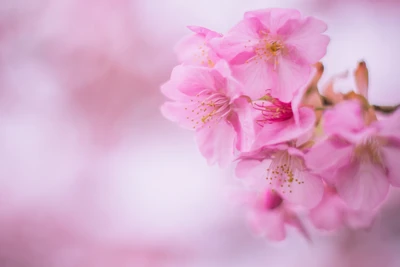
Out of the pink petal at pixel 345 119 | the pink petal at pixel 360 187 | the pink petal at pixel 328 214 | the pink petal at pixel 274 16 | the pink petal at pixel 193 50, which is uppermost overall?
the pink petal at pixel 193 50

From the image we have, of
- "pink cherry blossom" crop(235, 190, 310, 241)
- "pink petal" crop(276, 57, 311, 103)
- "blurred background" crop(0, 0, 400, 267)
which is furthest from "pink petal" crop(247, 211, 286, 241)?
"blurred background" crop(0, 0, 400, 267)

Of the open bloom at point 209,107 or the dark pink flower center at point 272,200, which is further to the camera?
the dark pink flower center at point 272,200

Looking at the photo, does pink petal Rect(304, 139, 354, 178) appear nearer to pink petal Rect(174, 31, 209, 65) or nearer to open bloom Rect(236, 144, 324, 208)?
open bloom Rect(236, 144, 324, 208)

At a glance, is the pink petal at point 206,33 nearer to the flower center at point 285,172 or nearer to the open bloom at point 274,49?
the open bloom at point 274,49

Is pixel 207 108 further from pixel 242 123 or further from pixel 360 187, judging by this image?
pixel 360 187

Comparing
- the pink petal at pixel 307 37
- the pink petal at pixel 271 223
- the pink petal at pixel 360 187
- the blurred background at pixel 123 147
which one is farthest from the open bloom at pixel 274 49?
the blurred background at pixel 123 147

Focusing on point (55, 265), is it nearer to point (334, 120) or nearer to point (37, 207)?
point (37, 207)

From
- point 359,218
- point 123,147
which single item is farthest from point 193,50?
point 123,147
